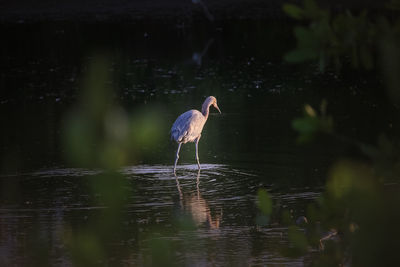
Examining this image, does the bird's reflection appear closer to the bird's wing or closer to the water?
the water

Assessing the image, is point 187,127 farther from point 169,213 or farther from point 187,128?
point 169,213

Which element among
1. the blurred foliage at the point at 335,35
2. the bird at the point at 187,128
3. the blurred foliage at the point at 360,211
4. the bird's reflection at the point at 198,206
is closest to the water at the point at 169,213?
the bird's reflection at the point at 198,206

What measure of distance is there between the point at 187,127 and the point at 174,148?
86 cm

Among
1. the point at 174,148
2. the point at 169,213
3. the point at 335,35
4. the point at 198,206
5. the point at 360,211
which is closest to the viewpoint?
the point at 360,211

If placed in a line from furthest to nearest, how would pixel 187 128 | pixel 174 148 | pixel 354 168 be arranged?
pixel 174 148 < pixel 187 128 < pixel 354 168

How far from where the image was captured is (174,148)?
35.3ft

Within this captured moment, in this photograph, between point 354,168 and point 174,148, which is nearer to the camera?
point 354,168

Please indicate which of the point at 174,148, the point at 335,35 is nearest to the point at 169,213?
the point at 174,148

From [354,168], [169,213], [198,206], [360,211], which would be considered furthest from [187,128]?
[360,211]

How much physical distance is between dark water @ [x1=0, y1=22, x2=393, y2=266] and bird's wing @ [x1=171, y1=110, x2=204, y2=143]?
12.3 inches

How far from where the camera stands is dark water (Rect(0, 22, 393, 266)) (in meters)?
5.80

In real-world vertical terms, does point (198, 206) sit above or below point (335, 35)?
below

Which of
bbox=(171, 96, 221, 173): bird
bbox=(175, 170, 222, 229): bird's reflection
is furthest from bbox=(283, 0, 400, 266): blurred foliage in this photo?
bbox=(171, 96, 221, 173): bird

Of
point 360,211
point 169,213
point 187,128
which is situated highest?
point 187,128
